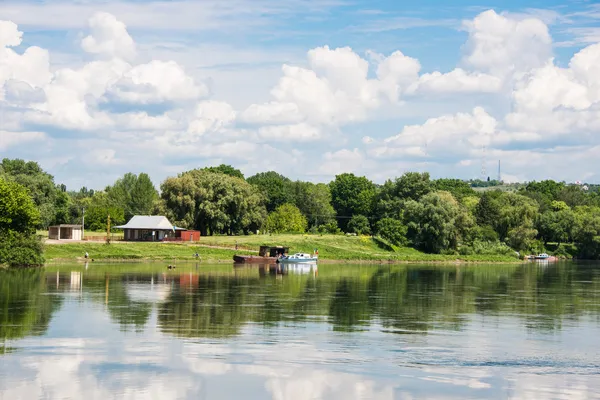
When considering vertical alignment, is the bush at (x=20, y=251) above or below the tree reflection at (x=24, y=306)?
above

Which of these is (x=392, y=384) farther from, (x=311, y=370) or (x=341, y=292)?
(x=341, y=292)

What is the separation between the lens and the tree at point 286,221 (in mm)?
179375

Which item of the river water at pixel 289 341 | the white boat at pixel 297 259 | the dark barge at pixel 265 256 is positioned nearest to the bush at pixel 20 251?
the river water at pixel 289 341

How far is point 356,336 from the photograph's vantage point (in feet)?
146

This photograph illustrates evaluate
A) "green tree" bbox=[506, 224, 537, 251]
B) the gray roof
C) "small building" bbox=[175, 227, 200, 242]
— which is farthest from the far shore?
"green tree" bbox=[506, 224, 537, 251]

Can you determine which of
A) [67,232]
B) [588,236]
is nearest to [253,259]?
[67,232]

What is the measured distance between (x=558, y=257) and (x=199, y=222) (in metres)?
77.6

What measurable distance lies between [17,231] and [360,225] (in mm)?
102239

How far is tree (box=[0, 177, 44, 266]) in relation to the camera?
93562mm

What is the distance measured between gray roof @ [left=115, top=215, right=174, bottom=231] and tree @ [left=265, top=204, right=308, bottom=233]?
128 ft

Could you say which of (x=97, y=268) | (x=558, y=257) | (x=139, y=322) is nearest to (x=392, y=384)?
(x=139, y=322)

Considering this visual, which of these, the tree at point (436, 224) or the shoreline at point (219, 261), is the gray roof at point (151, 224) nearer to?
the shoreline at point (219, 261)

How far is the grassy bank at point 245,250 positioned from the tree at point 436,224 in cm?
331

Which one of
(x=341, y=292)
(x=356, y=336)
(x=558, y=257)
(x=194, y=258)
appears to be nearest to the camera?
(x=356, y=336)
